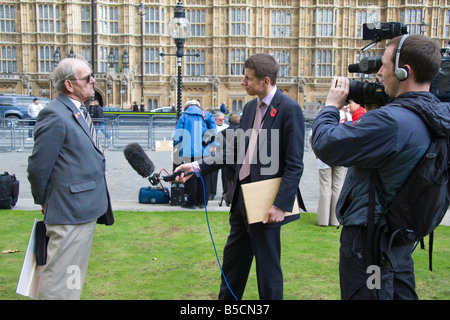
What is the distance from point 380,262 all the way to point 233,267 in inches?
65.4

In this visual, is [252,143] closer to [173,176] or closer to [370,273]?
[173,176]

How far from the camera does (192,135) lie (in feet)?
27.8

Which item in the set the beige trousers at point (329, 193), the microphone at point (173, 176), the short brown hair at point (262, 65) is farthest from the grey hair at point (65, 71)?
the beige trousers at point (329, 193)

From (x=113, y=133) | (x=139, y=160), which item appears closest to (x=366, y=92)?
(x=139, y=160)

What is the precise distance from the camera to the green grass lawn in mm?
4754

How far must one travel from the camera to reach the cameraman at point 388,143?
7.99ft

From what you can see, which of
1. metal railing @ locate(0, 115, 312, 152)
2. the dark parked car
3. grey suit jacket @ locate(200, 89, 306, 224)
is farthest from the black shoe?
the dark parked car

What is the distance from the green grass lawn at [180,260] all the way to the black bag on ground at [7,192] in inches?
8.6

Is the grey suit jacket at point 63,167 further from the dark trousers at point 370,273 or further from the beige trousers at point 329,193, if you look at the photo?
the beige trousers at point 329,193

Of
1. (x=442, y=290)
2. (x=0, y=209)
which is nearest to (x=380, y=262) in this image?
(x=442, y=290)

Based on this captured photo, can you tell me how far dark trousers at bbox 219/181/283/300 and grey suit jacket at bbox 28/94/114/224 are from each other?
1.11m

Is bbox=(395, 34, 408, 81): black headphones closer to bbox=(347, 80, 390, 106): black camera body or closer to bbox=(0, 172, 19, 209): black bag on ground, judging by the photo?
bbox=(347, 80, 390, 106): black camera body

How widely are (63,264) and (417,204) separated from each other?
242 centimetres

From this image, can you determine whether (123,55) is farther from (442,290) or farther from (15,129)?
(442,290)
